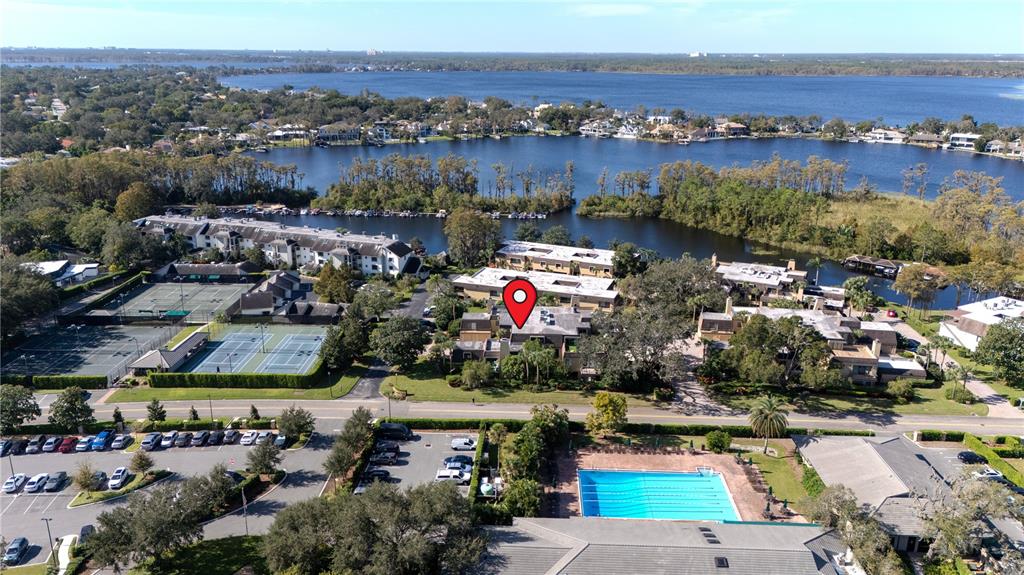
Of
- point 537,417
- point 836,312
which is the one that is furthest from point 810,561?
point 836,312

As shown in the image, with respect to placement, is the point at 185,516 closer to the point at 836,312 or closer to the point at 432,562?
the point at 432,562

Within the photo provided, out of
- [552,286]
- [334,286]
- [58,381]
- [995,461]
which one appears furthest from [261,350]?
[995,461]

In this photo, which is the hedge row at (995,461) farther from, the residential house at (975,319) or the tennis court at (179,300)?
the tennis court at (179,300)

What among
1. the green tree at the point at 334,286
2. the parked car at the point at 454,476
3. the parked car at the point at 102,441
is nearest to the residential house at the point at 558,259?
the green tree at the point at 334,286

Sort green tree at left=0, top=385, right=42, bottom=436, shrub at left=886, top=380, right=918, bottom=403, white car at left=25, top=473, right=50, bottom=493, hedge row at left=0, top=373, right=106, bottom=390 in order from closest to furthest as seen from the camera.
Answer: white car at left=25, top=473, right=50, bottom=493
green tree at left=0, top=385, right=42, bottom=436
shrub at left=886, top=380, right=918, bottom=403
hedge row at left=0, top=373, right=106, bottom=390

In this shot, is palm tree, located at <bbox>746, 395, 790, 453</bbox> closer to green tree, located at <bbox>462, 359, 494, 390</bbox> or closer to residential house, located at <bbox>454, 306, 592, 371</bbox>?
residential house, located at <bbox>454, 306, 592, 371</bbox>

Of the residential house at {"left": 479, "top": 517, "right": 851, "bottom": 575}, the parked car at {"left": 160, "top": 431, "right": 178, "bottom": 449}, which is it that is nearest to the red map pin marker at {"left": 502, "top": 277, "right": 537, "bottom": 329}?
the residential house at {"left": 479, "top": 517, "right": 851, "bottom": 575}
